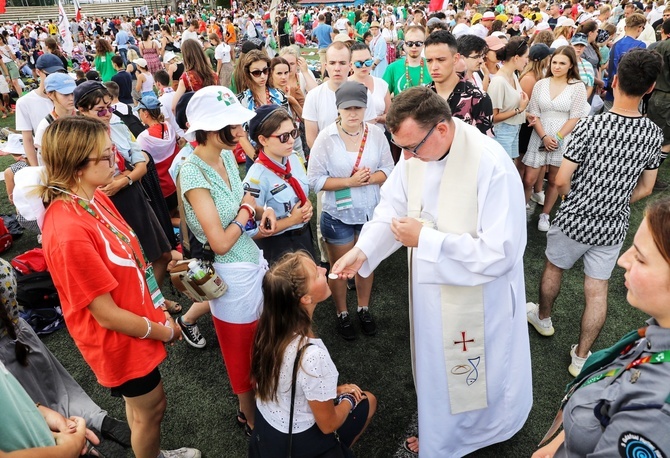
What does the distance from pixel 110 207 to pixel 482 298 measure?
204cm

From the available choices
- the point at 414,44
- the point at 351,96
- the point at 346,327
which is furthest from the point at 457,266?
the point at 414,44

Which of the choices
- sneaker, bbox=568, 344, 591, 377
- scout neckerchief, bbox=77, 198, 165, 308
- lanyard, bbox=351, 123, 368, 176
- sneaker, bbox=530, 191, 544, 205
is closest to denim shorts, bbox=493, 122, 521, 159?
sneaker, bbox=530, 191, 544, 205

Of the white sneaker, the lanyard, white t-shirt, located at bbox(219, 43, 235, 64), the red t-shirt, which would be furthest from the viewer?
white t-shirt, located at bbox(219, 43, 235, 64)

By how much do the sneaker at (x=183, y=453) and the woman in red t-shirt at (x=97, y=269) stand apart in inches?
24.0

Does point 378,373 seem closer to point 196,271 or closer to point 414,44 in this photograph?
point 196,271

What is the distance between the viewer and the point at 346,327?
3641 mm

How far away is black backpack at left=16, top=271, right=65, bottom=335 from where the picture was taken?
394cm

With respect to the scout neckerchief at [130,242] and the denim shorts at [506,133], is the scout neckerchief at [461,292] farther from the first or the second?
the denim shorts at [506,133]

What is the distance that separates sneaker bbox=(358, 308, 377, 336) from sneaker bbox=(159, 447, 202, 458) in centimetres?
156

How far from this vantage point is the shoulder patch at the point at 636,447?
3.57ft

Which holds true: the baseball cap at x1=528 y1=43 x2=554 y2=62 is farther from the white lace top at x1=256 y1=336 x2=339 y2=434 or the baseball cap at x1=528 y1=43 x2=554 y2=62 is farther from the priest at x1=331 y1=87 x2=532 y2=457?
the white lace top at x1=256 y1=336 x2=339 y2=434

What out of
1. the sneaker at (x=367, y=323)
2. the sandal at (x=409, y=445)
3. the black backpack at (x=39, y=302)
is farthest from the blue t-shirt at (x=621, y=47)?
the black backpack at (x=39, y=302)

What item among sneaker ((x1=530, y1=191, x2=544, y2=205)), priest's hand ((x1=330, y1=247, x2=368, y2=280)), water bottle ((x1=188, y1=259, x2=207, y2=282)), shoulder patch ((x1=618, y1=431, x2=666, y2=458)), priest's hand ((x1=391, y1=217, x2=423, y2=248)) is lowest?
sneaker ((x1=530, y1=191, x2=544, y2=205))

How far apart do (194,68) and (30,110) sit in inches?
72.7
